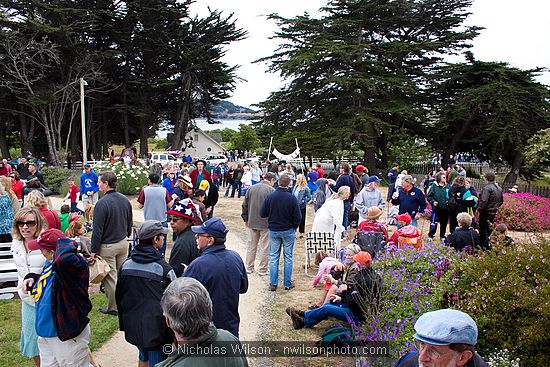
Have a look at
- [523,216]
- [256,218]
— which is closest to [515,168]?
[523,216]

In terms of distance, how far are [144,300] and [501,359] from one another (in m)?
3.15

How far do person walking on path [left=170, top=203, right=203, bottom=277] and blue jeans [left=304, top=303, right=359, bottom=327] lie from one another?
201 cm

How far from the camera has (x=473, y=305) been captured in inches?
176

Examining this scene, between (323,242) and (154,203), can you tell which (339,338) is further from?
(154,203)

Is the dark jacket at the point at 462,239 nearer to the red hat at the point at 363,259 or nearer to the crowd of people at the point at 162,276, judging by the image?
the crowd of people at the point at 162,276

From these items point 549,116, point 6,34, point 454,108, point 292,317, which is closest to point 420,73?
point 454,108

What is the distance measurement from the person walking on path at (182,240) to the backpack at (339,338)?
6.20ft

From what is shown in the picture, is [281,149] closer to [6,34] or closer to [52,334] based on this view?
[6,34]

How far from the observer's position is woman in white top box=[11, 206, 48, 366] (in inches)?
174

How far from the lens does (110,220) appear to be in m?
6.17

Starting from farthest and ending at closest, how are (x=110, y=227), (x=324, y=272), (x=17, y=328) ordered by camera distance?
(x=324, y=272) → (x=110, y=227) → (x=17, y=328)

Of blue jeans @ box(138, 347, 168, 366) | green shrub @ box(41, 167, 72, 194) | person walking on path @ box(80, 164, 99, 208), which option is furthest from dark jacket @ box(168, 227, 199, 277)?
green shrub @ box(41, 167, 72, 194)

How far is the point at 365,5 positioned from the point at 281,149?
11.9 m

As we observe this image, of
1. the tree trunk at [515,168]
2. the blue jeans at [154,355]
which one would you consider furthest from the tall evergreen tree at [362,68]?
the blue jeans at [154,355]
